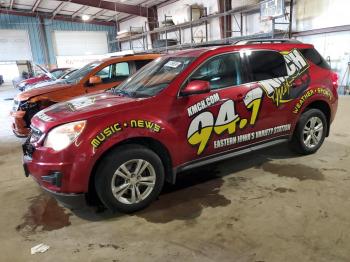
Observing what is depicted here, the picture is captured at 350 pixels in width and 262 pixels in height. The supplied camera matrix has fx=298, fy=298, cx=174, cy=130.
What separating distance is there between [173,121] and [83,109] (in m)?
0.87

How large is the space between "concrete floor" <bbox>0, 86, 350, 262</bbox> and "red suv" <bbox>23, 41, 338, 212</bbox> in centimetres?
31

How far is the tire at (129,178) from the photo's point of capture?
267 cm

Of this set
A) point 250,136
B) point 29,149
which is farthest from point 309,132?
point 29,149

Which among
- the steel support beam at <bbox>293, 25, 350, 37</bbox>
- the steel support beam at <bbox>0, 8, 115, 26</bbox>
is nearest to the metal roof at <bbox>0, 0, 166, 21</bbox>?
the steel support beam at <bbox>0, 8, 115, 26</bbox>

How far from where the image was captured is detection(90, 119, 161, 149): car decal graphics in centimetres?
259

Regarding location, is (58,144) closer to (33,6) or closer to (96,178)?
(96,178)

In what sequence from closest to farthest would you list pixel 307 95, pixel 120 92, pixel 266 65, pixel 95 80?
pixel 120 92, pixel 266 65, pixel 307 95, pixel 95 80

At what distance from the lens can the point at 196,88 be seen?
9.46 ft

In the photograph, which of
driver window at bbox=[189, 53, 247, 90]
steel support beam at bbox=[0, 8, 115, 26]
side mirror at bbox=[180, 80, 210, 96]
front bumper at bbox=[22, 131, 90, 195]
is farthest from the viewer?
steel support beam at bbox=[0, 8, 115, 26]

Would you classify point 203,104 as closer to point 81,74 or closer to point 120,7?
point 81,74

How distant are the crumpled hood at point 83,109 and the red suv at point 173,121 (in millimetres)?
10

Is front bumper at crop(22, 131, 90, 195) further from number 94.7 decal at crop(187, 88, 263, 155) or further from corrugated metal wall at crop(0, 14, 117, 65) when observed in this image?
corrugated metal wall at crop(0, 14, 117, 65)

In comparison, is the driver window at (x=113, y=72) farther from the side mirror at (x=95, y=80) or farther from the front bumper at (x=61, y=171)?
the front bumper at (x=61, y=171)

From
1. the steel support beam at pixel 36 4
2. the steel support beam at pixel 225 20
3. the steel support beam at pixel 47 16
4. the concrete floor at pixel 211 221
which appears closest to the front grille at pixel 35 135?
the concrete floor at pixel 211 221
